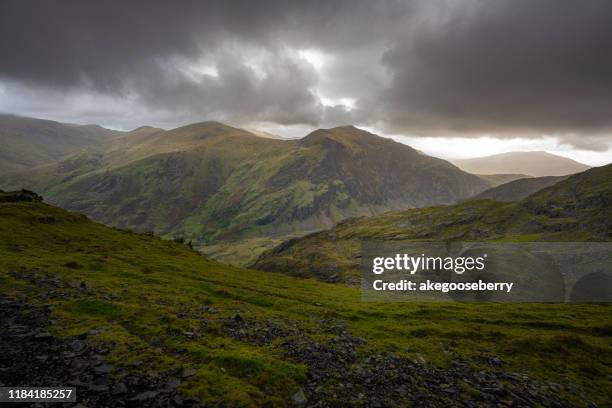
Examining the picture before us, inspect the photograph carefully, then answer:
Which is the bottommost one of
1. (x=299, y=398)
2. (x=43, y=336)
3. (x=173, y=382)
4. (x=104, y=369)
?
(x=299, y=398)

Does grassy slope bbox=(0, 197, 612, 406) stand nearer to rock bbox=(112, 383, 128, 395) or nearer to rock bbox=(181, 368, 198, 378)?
rock bbox=(181, 368, 198, 378)

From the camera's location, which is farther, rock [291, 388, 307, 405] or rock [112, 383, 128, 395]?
rock [291, 388, 307, 405]

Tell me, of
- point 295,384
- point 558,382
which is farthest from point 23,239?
point 558,382

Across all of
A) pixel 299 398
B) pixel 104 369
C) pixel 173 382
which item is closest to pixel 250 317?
pixel 173 382

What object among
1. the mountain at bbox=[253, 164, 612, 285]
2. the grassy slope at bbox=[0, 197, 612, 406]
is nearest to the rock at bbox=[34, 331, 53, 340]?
the grassy slope at bbox=[0, 197, 612, 406]

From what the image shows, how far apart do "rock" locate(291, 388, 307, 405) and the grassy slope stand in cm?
35

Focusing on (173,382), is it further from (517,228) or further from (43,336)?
(517,228)

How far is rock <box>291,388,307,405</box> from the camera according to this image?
16.5m

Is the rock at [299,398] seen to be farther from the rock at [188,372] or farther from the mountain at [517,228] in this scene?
the mountain at [517,228]

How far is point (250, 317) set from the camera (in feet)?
→ 100

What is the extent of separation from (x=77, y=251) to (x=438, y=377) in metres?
59.0

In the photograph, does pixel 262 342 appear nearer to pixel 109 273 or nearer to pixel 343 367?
pixel 343 367

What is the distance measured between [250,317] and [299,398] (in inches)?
574

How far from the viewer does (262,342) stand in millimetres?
23875
